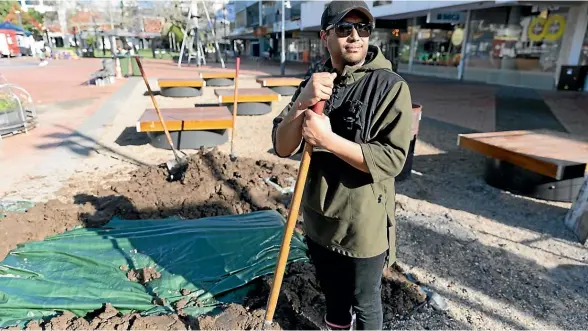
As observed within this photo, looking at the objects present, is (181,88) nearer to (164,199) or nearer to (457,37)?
(164,199)

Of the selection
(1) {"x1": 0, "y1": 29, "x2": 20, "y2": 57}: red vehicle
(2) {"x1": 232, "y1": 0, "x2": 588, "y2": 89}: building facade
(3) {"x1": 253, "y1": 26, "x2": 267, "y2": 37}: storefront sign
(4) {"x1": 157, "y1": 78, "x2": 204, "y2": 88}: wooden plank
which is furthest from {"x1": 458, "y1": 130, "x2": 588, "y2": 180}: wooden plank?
(3) {"x1": 253, "y1": 26, "x2": 267, "y2": 37}: storefront sign

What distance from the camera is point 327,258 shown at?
66.9 inches

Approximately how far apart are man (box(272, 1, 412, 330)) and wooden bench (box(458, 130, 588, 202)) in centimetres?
329

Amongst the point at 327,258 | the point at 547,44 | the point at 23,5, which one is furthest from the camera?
the point at 23,5

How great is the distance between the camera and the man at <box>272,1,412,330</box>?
4.51ft

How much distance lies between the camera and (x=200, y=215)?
377cm

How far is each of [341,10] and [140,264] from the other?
2.41 meters

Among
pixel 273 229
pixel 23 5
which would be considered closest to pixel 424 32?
pixel 273 229

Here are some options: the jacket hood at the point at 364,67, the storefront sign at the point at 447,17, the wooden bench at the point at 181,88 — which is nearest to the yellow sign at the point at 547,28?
the storefront sign at the point at 447,17

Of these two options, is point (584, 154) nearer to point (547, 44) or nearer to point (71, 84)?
point (547, 44)

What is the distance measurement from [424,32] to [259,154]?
1803 cm

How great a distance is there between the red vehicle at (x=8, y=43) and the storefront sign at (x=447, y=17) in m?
29.8

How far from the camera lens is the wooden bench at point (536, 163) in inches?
158

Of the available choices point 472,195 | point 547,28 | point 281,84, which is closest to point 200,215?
point 472,195
